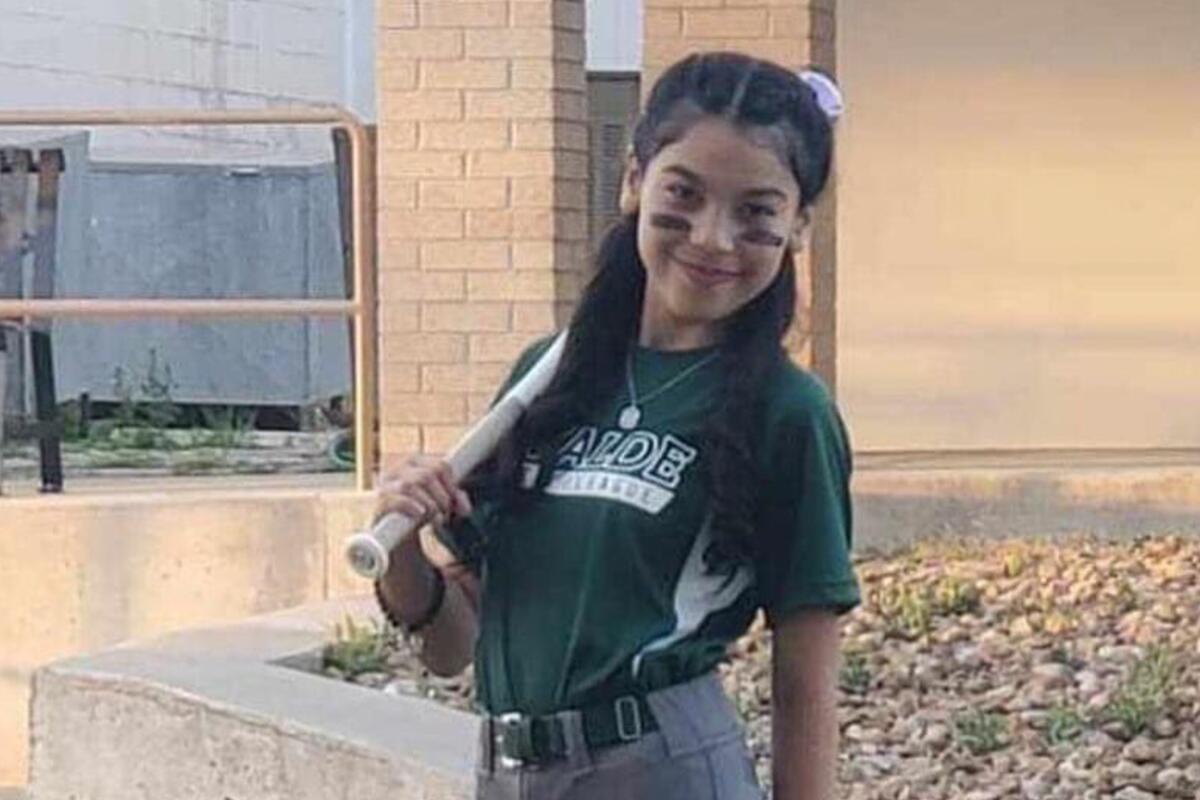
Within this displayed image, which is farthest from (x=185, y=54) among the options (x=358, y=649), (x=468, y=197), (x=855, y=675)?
(x=855, y=675)

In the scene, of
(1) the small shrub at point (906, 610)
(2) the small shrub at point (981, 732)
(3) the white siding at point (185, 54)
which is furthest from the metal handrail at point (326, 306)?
(3) the white siding at point (185, 54)

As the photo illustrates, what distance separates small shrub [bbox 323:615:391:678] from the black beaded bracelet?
139 inches

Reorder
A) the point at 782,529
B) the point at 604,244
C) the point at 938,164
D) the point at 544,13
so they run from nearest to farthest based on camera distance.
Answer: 1. the point at 782,529
2. the point at 604,244
3. the point at 544,13
4. the point at 938,164

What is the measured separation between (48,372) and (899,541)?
8.98 feet

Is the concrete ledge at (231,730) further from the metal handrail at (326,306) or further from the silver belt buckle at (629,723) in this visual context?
the silver belt buckle at (629,723)

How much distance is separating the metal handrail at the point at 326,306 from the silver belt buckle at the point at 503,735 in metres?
5.16

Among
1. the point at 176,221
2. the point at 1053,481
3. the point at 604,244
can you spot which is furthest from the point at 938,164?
the point at 604,244

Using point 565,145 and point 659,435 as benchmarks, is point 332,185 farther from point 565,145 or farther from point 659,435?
point 659,435

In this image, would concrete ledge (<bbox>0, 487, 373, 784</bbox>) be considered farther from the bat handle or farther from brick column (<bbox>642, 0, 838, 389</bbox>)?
the bat handle

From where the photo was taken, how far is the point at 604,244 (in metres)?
2.91

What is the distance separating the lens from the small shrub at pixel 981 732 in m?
5.68

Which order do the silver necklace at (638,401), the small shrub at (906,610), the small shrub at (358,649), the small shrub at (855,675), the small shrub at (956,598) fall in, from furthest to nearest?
1. the small shrub at (956,598)
2. the small shrub at (906,610)
3. the small shrub at (358,649)
4. the small shrub at (855,675)
5. the silver necklace at (638,401)

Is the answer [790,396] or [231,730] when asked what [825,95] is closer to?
[790,396]

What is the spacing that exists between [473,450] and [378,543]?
0.20 meters
